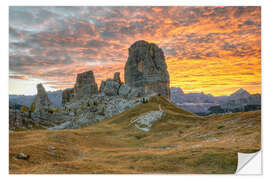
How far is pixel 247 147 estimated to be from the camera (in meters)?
15.6

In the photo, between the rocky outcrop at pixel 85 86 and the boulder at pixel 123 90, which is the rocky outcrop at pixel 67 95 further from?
the boulder at pixel 123 90

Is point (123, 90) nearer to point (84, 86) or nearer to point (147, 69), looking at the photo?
point (147, 69)

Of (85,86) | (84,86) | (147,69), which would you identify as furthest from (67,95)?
(147,69)

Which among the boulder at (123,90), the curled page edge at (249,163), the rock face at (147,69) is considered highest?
the rock face at (147,69)

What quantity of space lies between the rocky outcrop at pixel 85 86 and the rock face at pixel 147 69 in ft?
112

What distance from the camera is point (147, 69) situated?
142 meters

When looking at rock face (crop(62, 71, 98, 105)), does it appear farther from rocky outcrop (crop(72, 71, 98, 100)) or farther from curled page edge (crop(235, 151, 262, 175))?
curled page edge (crop(235, 151, 262, 175))

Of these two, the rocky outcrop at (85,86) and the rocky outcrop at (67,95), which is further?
the rocky outcrop at (67,95)

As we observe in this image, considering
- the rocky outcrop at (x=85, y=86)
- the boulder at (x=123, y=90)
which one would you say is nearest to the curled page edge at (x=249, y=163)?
the boulder at (x=123, y=90)

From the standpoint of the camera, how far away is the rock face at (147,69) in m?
140

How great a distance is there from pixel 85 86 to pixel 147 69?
189ft

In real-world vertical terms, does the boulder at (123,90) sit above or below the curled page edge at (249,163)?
above
